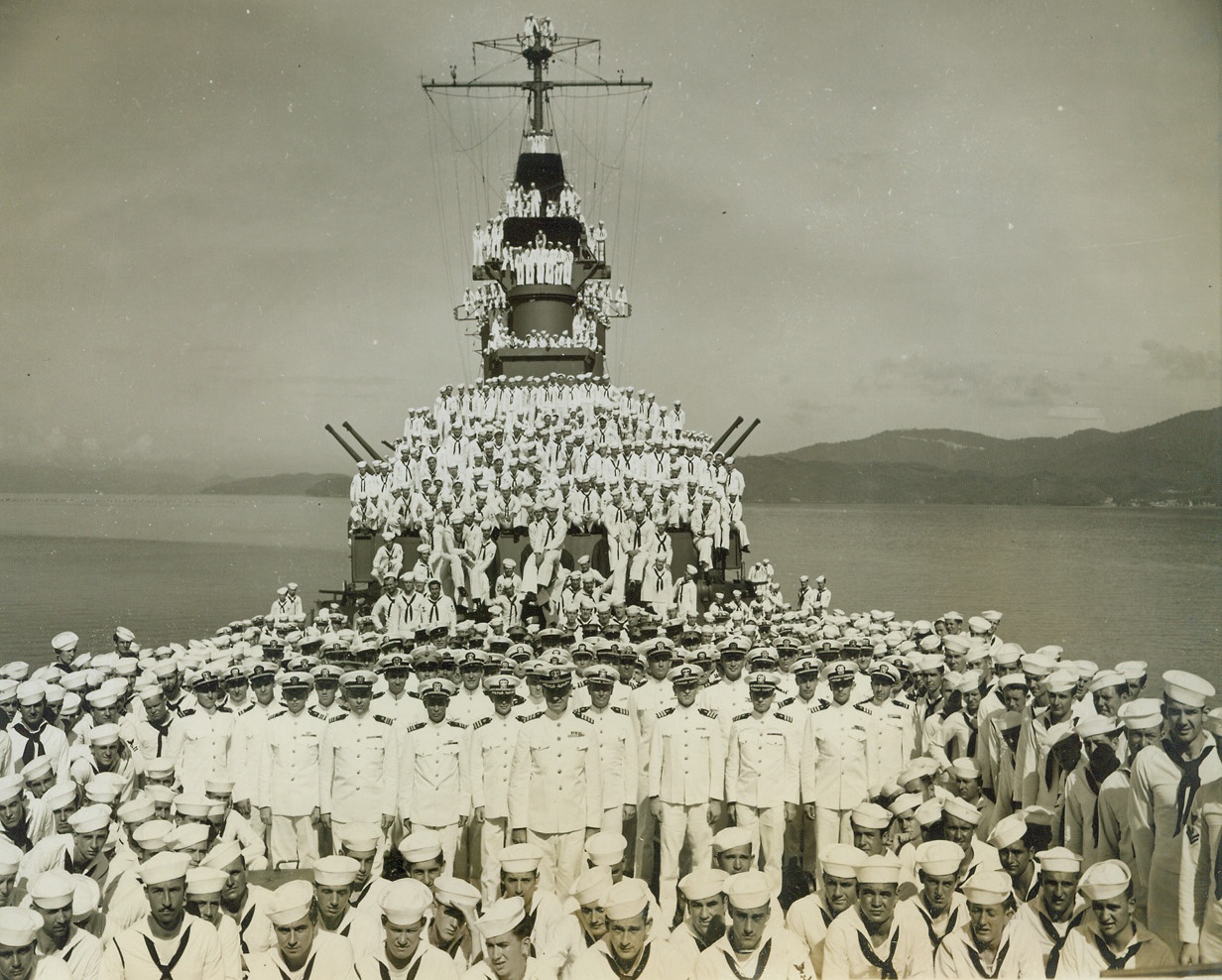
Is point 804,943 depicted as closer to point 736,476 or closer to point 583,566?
point 583,566

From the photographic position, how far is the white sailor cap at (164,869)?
13.3 feet

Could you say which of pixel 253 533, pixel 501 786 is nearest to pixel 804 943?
pixel 501 786

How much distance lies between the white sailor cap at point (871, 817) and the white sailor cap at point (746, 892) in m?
0.92

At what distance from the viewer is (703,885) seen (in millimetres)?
4195

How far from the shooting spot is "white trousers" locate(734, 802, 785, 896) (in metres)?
6.09

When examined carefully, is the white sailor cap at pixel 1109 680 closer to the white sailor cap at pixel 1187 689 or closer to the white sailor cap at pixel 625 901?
the white sailor cap at pixel 1187 689

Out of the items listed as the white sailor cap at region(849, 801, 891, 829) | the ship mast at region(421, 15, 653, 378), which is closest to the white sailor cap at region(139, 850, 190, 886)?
the white sailor cap at region(849, 801, 891, 829)

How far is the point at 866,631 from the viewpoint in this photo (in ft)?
34.3

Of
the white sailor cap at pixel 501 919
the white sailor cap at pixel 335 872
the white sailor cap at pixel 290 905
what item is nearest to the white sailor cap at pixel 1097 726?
the white sailor cap at pixel 501 919

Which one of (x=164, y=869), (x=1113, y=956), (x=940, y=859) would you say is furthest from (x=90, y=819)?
(x=1113, y=956)

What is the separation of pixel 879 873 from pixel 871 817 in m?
0.68

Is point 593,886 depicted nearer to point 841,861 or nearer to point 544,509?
point 841,861

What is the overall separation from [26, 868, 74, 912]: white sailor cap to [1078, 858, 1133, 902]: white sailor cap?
4.60m

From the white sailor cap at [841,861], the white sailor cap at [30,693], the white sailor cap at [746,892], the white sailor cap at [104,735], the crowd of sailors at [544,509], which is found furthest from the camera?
the crowd of sailors at [544,509]
